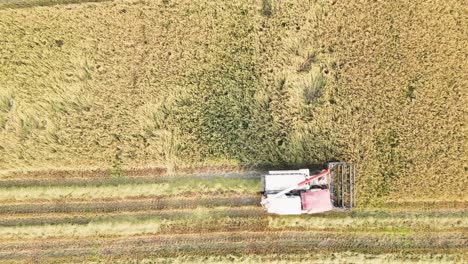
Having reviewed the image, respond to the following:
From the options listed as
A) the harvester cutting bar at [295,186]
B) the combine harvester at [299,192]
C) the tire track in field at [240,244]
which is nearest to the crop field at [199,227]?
the tire track in field at [240,244]

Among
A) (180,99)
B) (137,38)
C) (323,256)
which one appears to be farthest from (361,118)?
(137,38)

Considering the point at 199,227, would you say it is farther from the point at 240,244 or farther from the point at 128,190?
the point at 128,190

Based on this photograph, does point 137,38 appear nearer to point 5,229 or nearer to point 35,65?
point 35,65

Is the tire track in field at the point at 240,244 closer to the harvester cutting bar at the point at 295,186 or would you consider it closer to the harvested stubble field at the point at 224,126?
the harvested stubble field at the point at 224,126

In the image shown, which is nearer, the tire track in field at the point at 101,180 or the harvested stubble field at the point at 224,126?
the harvested stubble field at the point at 224,126

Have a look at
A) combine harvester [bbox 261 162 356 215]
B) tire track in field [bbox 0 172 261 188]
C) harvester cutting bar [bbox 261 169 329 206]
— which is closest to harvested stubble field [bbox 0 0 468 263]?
tire track in field [bbox 0 172 261 188]

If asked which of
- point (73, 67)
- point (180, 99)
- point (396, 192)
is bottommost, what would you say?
point (396, 192)
